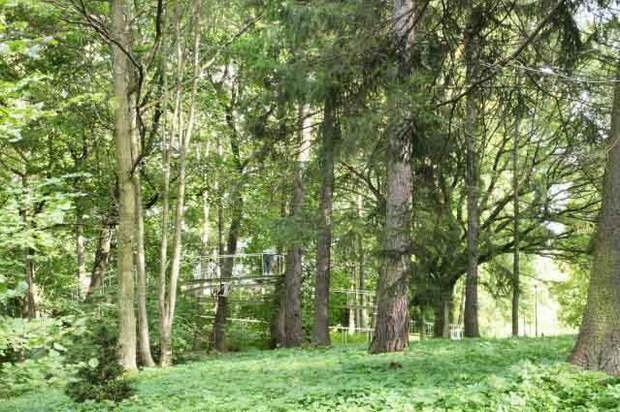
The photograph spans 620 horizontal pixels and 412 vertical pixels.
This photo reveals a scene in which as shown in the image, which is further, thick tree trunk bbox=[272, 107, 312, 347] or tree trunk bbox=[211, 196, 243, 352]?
tree trunk bbox=[211, 196, 243, 352]

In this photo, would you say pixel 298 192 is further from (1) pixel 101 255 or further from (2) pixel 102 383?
(2) pixel 102 383

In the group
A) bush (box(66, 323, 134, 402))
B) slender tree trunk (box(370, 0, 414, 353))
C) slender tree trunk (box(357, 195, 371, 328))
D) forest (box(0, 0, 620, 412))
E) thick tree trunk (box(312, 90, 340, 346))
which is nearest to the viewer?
forest (box(0, 0, 620, 412))

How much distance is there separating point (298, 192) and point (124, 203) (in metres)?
4.16

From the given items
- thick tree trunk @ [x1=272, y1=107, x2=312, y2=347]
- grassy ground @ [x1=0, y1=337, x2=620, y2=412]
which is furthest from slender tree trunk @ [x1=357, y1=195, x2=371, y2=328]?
grassy ground @ [x1=0, y1=337, x2=620, y2=412]

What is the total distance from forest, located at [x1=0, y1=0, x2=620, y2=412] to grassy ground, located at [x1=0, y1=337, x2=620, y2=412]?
4cm

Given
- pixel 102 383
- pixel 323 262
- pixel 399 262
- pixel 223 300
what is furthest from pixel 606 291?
pixel 223 300

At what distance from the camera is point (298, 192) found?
13.1m

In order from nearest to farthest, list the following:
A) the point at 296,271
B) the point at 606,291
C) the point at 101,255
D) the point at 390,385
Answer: the point at 606,291, the point at 390,385, the point at 296,271, the point at 101,255

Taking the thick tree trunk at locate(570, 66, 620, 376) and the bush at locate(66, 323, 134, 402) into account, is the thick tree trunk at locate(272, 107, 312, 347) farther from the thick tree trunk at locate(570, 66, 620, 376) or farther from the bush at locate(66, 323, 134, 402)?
the thick tree trunk at locate(570, 66, 620, 376)

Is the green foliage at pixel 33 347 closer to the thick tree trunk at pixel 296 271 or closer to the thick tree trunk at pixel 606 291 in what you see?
the thick tree trunk at pixel 606 291

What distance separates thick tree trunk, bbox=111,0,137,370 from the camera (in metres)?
9.95

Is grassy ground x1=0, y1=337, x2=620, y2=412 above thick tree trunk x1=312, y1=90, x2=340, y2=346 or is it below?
below

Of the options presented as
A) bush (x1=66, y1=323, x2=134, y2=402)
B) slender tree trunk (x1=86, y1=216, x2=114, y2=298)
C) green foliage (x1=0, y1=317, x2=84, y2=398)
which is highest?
slender tree trunk (x1=86, y1=216, x2=114, y2=298)

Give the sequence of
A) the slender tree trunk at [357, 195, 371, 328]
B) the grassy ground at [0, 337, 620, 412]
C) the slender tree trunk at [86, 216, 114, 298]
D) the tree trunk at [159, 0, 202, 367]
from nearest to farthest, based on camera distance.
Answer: the grassy ground at [0, 337, 620, 412] → the tree trunk at [159, 0, 202, 367] → the slender tree trunk at [86, 216, 114, 298] → the slender tree trunk at [357, 195, 371, 328]
